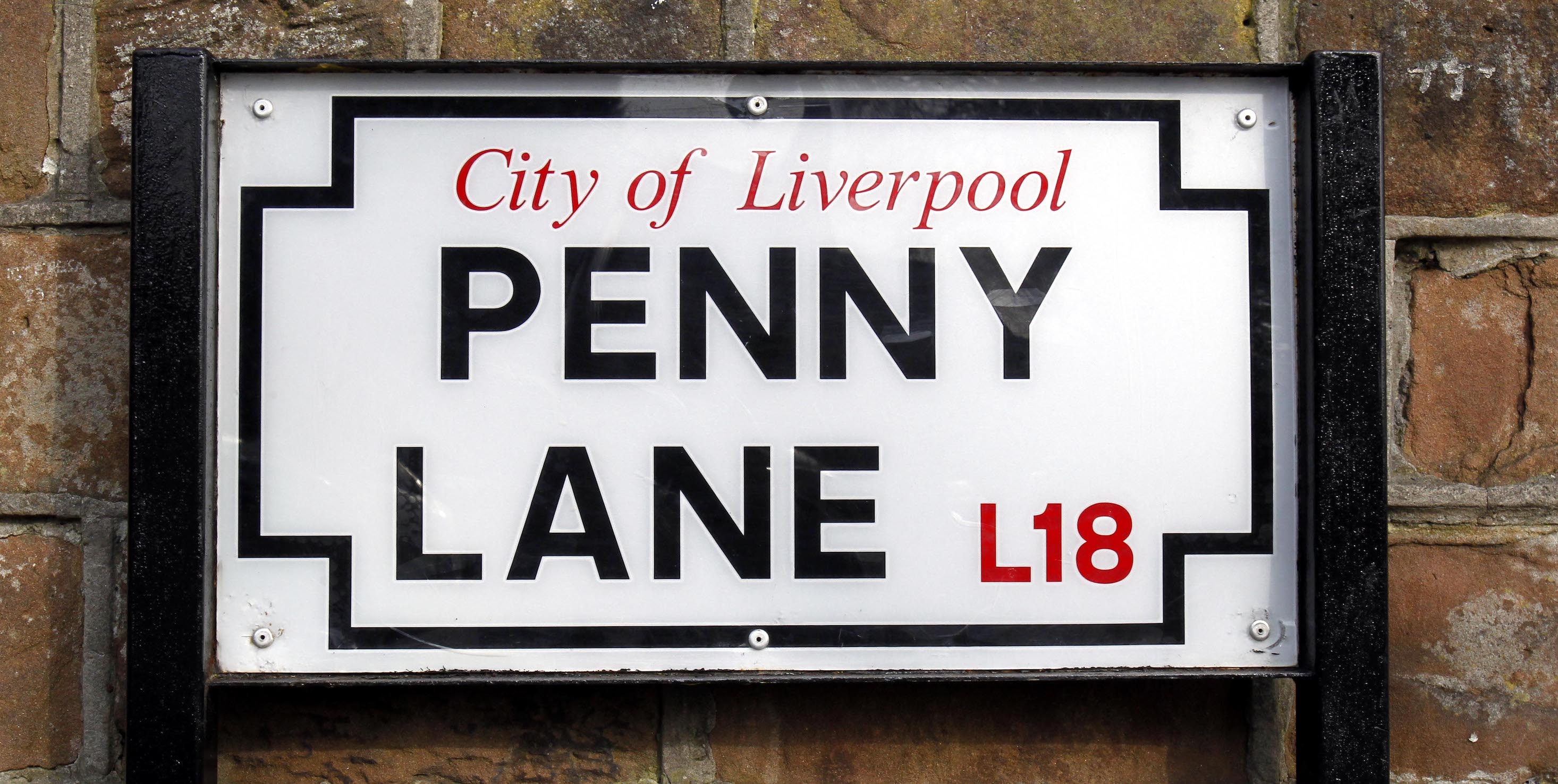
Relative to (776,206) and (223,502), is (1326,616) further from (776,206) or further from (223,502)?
(223,502)

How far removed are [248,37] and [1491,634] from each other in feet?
3.23

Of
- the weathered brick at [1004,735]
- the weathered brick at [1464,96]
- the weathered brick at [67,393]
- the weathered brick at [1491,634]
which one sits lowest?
the weathered brick at [1004,735]

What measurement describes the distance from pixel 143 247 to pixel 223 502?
175 millimetres

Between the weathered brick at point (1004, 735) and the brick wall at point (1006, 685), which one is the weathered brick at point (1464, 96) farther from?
the weathered brick at point (1004, 735)

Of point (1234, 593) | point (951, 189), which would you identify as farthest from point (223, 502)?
point (1234, 593)

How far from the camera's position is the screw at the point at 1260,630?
687 mm

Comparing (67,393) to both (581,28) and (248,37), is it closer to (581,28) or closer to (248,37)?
(248,37)

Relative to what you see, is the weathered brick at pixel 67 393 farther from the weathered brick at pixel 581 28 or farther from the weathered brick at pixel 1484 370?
the weathered brick at pixel 1484 370

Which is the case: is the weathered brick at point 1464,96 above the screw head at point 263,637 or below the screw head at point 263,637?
above

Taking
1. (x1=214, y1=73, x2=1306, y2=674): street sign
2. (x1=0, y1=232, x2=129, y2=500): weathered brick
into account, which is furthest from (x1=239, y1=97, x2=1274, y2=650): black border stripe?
(x1=0, y1=232, x2=129, y2=500): weathered brick

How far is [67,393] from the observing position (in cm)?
71

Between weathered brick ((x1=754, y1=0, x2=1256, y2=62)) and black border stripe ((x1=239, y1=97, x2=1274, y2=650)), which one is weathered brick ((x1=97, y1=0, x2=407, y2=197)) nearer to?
black border stripe ((x1=239, y1=97, x2=1274, y2=650))

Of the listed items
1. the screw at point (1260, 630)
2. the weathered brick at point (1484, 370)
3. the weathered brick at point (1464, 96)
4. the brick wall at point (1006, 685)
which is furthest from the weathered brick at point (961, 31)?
the screw at point (1260, 630)

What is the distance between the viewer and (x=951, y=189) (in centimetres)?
69
